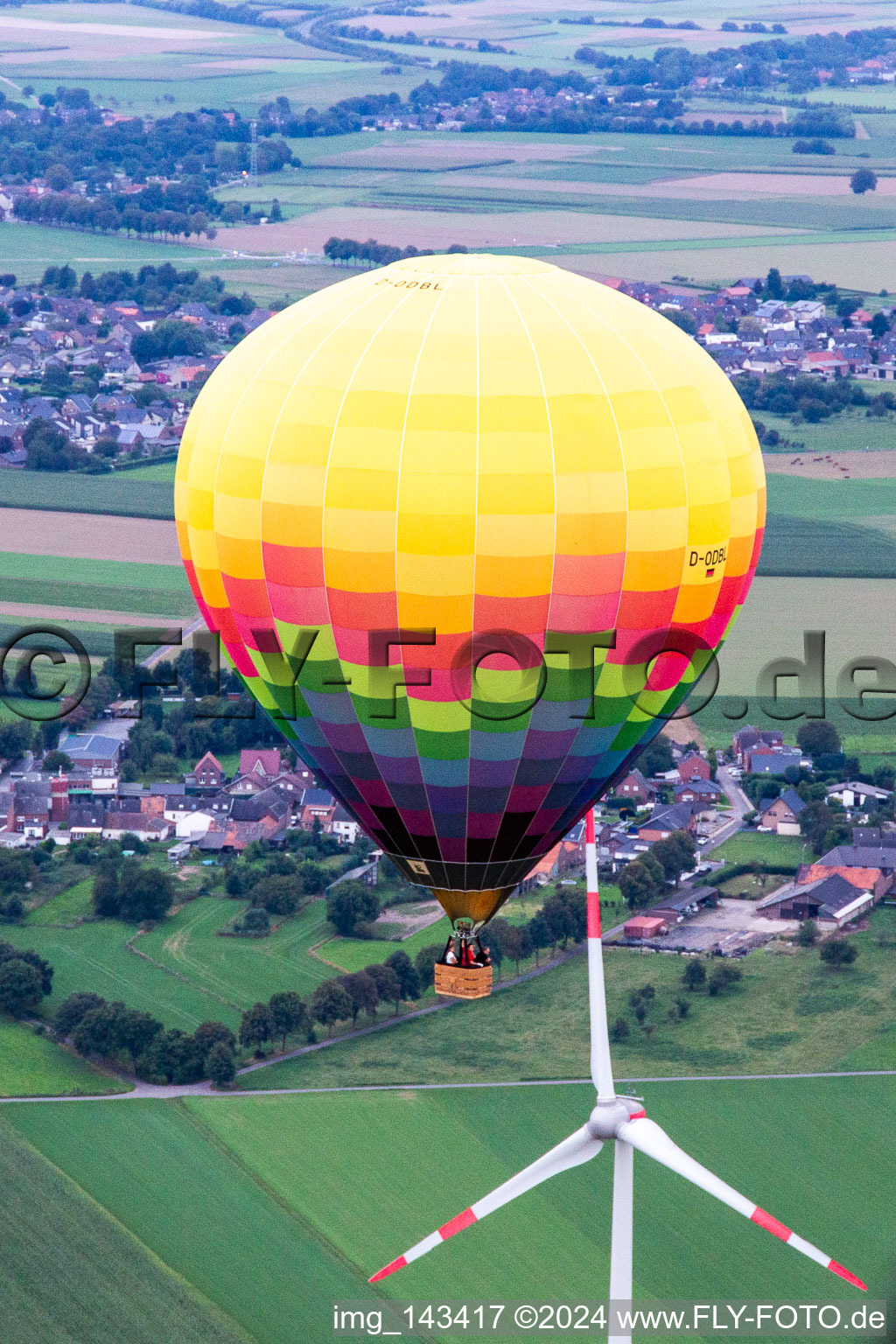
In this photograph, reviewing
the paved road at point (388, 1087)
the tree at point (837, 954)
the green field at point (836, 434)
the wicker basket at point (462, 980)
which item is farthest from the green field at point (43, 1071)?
the green field at point (836, 434)

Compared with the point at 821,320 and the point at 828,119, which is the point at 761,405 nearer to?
the point at 821,320

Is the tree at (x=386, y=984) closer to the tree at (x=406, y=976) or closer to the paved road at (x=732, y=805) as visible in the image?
the tree at (x=406, y=976)

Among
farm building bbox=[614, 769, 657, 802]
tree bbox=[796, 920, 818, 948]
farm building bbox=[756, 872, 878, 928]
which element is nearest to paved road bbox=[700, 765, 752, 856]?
farm building bbox=[614, 769, 657, 802]

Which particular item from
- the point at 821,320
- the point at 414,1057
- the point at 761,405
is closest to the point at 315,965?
the point at 414,1057

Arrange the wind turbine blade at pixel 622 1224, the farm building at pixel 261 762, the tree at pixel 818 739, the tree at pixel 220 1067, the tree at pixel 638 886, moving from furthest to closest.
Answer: the tree at pixel 818 739 < the farm building at pixel 261 762 < the tree at pixel 638 886 < the tree at pixel 220 1067 < the wind turbine blade at pixel 622 1224

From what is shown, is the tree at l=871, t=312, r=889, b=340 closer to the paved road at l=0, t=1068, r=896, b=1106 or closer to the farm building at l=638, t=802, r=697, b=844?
the farm building at l=638, t=802, r=697, b=844

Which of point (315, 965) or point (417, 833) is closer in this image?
point (417, 833)
